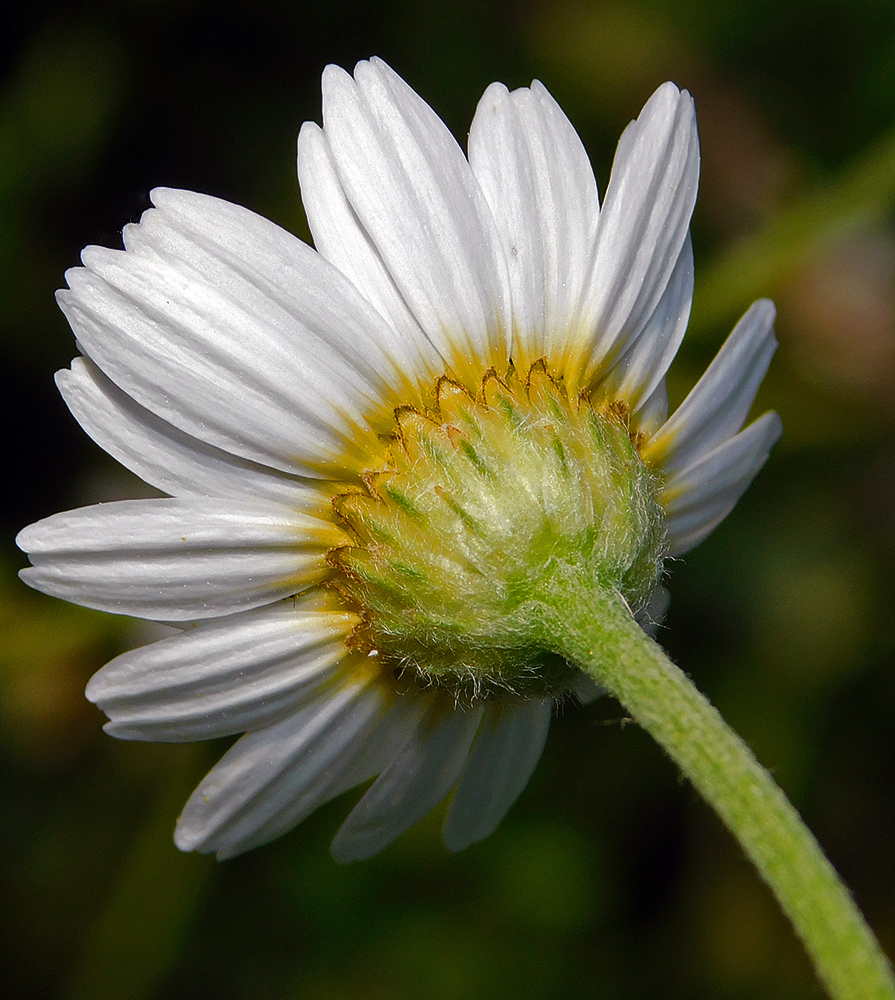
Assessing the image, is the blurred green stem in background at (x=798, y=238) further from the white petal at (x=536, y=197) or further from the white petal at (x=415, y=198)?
the white petal at (x=415, y=198)

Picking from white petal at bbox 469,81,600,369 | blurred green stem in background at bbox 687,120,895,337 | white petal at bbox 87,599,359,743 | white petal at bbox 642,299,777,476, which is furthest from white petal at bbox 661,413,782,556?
blurred green stem in background at bbox 687,120,895,337

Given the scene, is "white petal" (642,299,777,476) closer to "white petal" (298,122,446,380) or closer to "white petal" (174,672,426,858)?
"white petal" (298,122,446,380)

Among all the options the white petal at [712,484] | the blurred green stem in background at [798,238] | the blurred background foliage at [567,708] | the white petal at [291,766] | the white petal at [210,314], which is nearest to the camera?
the white petal at [210,314]

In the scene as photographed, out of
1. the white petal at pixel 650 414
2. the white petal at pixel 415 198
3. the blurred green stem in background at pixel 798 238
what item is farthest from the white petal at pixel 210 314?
the blurred green stem in background at pixel 798 238

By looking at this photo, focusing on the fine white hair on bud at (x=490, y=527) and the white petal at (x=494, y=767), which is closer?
the fine white hair on bud at (x=490, y=527)

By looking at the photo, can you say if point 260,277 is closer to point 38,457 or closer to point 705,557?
point 38,457

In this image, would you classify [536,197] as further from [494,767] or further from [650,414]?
[494,767]

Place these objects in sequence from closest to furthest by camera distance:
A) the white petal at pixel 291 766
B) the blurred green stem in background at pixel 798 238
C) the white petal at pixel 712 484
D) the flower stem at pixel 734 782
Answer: the flower stem at pixel 734 782 → the white petal at pixel 291 766 → the white petal at pixel 712 484 → the blurred green stem in background at pixel 798 238
